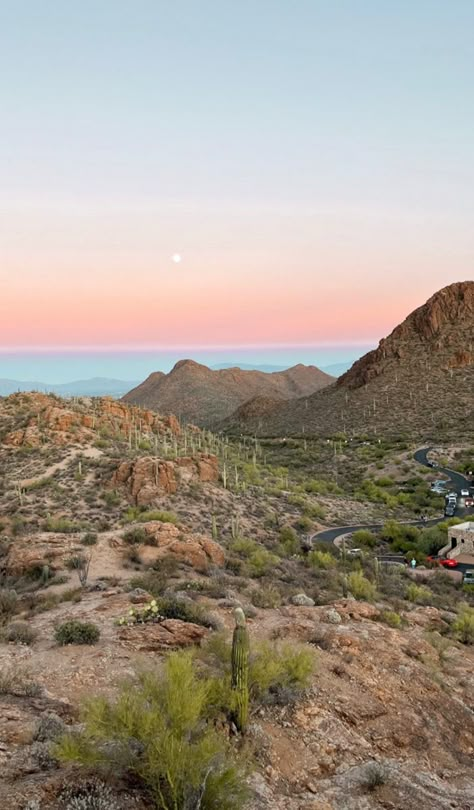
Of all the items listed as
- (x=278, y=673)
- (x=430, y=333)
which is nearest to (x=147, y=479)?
(x=278, y=673)

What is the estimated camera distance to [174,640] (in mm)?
12117

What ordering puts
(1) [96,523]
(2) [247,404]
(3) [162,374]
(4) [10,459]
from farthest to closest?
1. (3) [162,374]
2. (2) [247,404]
3. (4) [10,459]
4. (1) [96,523]

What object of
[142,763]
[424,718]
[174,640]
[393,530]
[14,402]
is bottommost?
[393,530]

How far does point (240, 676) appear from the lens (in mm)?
9117

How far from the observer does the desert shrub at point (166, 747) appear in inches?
246

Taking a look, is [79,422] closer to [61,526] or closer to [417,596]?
[61,526]

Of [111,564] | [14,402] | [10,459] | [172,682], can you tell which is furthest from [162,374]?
[172,682]

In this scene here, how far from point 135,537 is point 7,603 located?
702cm

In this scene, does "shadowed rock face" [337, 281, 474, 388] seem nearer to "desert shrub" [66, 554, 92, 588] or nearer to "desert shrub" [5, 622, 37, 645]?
"desert shrub" [66, 554, 92, 588]

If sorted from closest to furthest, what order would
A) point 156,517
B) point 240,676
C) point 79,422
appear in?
1. point 240,676
2. point 156,517
3. point 79,422

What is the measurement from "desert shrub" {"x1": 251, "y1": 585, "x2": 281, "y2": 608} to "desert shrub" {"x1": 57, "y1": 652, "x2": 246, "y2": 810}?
26.7 ft

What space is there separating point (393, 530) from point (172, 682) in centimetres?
3042

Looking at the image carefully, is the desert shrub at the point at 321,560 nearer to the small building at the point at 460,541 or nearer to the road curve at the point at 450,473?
the small building at the point at 460,541

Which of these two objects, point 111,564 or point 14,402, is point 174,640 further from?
point 14,402
